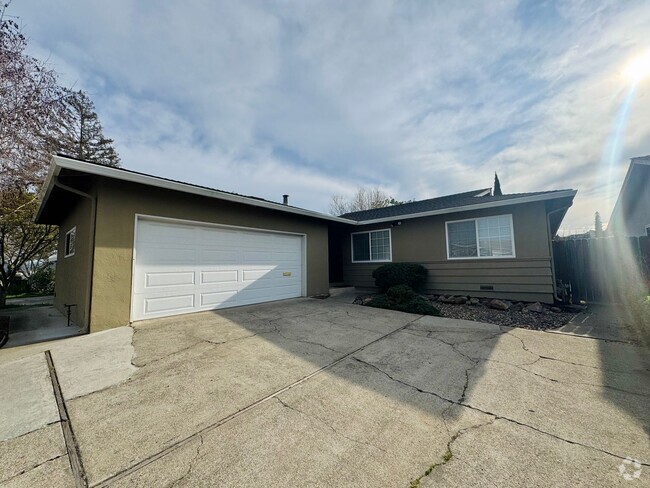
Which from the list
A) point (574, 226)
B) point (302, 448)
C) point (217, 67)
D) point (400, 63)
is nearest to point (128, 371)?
point (302, 448)

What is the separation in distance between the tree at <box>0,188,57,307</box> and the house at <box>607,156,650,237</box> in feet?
61.1

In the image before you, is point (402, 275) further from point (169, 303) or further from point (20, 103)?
point (20, 103)

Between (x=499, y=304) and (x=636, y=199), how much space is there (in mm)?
8004

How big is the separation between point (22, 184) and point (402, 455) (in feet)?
42.0

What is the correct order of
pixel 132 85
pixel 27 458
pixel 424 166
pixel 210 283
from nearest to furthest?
pixel 27 458 < pixel 210 283 < pixel 132 85 < pixel 424 166

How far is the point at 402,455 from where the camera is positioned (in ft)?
6.09

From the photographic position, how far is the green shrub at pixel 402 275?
8.45 metres

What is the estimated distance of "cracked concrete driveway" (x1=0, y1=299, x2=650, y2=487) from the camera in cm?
171

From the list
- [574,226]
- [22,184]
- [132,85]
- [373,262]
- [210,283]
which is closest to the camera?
[210,283]

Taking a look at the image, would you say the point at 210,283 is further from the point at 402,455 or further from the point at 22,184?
the point at 22,184

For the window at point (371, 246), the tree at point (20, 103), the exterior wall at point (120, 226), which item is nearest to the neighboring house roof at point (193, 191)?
the exterior wall at point (120, 226)

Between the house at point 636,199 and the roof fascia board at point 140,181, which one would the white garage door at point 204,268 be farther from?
the house at point 636,199

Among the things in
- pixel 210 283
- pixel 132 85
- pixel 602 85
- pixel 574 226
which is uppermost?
pixel 132 85

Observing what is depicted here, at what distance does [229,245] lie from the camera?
6598 mm
